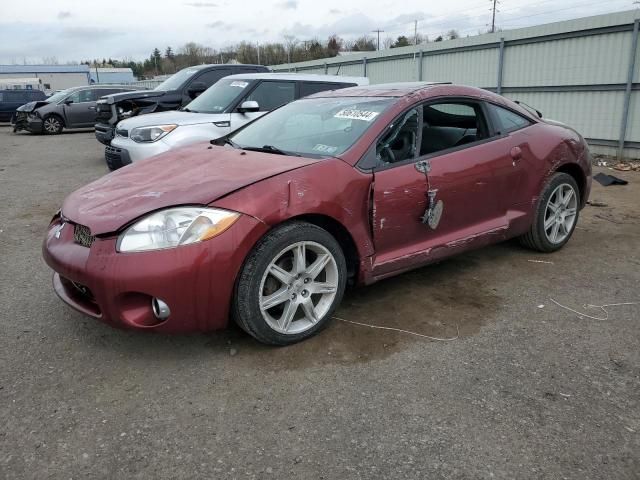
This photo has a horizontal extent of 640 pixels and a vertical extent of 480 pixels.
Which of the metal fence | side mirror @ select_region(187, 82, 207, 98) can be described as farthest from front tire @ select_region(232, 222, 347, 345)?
the metal fence

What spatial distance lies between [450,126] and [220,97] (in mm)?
4690

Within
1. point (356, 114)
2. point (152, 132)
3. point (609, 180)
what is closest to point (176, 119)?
point (152, 132)

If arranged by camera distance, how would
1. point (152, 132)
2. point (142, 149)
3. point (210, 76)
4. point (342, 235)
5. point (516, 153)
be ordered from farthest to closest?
point (210, 76) < point (152, 132) < point (142, 149) < point (516, 153) < point (342, 235)

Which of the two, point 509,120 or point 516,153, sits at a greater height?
point 509,120

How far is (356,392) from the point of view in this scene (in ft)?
8.95

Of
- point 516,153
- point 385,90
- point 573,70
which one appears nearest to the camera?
point 385,90

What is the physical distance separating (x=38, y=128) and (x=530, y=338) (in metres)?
19.2

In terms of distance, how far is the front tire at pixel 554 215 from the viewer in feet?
14.9

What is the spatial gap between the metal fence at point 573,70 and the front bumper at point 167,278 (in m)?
9.20

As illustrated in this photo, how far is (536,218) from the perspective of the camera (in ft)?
14.9

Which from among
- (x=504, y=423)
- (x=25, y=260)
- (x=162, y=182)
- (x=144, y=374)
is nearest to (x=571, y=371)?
(x=504, y=423)

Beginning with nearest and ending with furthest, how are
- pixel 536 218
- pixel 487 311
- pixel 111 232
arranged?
pixel 111 232, pixel 487 311, pixel 536 218

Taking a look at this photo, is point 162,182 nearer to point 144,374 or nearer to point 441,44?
point 144,374

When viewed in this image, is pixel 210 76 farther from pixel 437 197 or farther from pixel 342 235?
pixel 342 235
